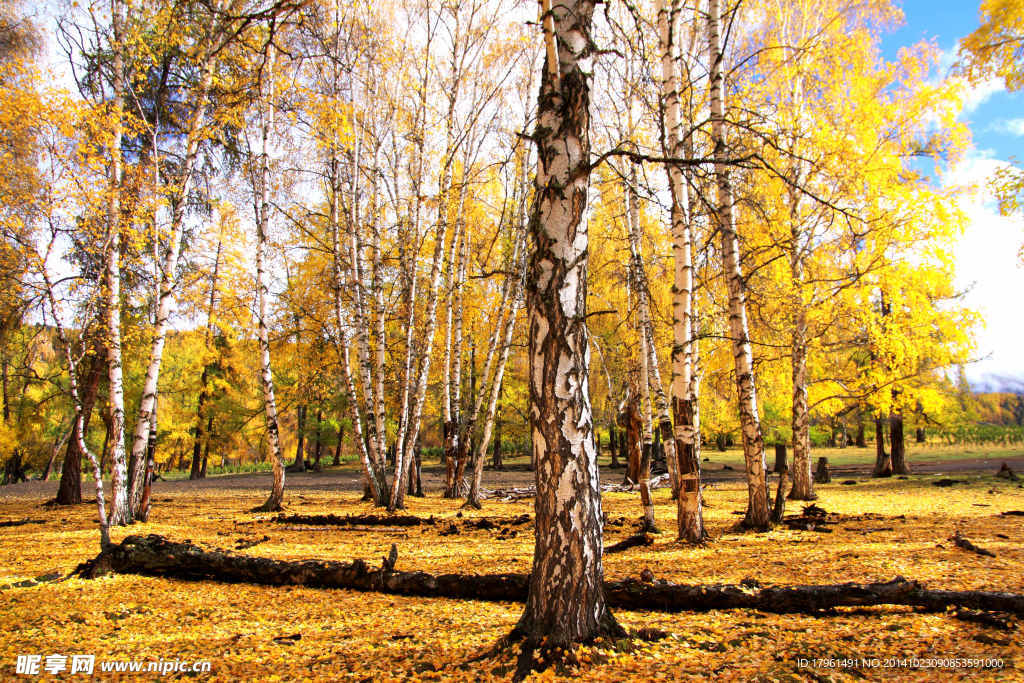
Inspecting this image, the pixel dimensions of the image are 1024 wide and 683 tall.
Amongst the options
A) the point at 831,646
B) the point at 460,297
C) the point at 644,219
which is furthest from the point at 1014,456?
the point at 831,646

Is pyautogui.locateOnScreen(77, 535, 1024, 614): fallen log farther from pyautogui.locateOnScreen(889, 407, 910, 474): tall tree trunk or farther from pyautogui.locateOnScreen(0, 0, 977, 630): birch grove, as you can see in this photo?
pyautogui.locateOnScreen(889, 407, 910, 474): tall tree trunk

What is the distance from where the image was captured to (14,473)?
2903cm

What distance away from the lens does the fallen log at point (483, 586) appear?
3727 millimetres

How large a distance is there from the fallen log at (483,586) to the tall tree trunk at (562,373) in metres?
1.26

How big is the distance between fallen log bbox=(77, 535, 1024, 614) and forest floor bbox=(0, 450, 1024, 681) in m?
0.12

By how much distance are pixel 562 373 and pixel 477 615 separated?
90.4 inches

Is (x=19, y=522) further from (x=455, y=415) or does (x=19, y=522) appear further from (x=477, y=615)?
(x=477, y=615)

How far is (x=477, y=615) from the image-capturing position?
4.05 meters

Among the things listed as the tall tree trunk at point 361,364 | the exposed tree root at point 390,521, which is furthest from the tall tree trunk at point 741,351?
the tall tree trunk at point 361,364

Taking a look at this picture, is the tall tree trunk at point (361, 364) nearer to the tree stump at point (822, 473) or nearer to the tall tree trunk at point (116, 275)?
the tall tree trunk at point (116, 275)

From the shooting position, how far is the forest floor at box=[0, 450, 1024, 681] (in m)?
3.00

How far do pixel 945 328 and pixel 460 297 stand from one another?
39.0ft

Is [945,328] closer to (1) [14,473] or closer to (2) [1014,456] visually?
(2) [1014,456]

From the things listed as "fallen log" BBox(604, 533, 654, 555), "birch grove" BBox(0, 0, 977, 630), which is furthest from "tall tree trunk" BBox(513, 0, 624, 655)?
"fallen log" BBox(604, 533, 654, 555)
